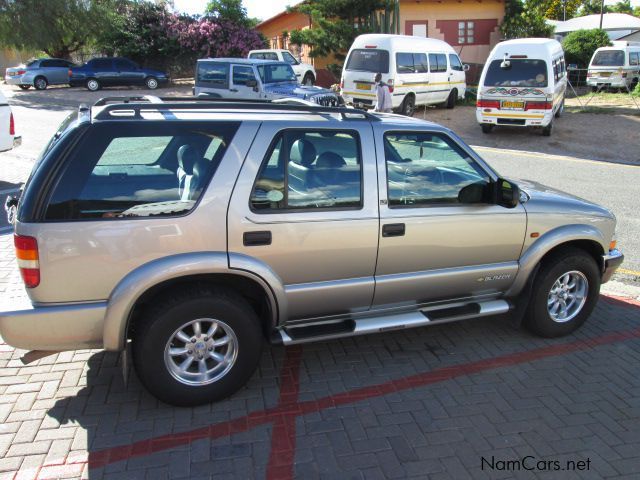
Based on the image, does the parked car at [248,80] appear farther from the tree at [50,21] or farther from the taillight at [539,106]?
the tree at [50,21]

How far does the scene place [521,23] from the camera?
2975 centimetres

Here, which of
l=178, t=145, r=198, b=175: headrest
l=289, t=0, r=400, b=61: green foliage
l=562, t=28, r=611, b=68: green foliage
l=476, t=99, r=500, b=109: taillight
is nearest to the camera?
l=178, t=145, r=198, b=175: headrest

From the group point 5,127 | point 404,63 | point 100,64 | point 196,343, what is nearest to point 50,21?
point 100,64

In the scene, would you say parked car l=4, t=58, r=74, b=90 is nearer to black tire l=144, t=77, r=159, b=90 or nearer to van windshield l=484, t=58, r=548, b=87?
black tire l=144, t=77, r=159, b=90

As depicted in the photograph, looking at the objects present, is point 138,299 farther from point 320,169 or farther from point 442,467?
point 442,467

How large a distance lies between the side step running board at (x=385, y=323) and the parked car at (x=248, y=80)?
12.0 meters

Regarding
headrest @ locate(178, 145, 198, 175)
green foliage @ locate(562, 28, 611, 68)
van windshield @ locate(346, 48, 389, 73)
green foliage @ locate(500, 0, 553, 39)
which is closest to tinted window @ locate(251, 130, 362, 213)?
headrest @ locate(178, 145, 198, 175)

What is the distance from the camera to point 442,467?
300cm

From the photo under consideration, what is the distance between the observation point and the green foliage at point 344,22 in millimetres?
24047

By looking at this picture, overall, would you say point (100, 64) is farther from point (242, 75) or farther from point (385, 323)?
point (385, 323)

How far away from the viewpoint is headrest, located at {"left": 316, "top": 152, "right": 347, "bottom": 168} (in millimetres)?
3699

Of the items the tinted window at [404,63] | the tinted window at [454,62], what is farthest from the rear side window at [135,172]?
the tinted window at [454,62]

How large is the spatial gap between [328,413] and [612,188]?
8.49 meters

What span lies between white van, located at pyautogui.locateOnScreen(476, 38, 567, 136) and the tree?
2215cm
